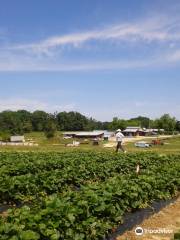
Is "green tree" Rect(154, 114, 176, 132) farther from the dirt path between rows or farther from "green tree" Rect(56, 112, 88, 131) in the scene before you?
the dirt path between rows

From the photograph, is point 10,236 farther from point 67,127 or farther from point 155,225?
point 67,127

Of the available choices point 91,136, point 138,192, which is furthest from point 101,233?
Result: point 91,136

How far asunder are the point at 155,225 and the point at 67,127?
171 metres

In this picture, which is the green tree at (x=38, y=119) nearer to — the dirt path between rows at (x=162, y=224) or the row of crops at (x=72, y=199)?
the row of crops at (x=72, y=199)

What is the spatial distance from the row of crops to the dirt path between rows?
431mm

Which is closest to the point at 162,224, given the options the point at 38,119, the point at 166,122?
the point at 166,122

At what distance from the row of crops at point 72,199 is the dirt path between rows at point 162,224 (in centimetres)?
43

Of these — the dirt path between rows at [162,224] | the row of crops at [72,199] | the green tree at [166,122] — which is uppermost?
the green tree at [166,122]

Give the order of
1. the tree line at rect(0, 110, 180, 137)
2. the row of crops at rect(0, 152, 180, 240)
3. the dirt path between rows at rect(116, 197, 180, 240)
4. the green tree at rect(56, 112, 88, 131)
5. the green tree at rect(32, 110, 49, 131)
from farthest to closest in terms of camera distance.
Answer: the green tree at rect(56, 112, 88, 131)
the green tree at rect(32, 110, 49, 131)
the tree line at rect(0, 110, 180, 137)
the dirt path between rows at rect(116, 197, 180, 240)
the row of crops at rect(0, 152, 180, 240)

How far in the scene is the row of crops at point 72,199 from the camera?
301 inches

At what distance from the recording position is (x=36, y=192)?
44.0 feet

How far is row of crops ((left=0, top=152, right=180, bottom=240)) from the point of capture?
301 inches

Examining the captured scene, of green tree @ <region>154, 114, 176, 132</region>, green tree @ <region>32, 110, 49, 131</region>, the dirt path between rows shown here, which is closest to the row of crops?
the dirt path between rows

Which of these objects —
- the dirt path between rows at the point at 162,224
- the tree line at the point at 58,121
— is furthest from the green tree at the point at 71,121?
the dirt path between rows at the point at 162,224
